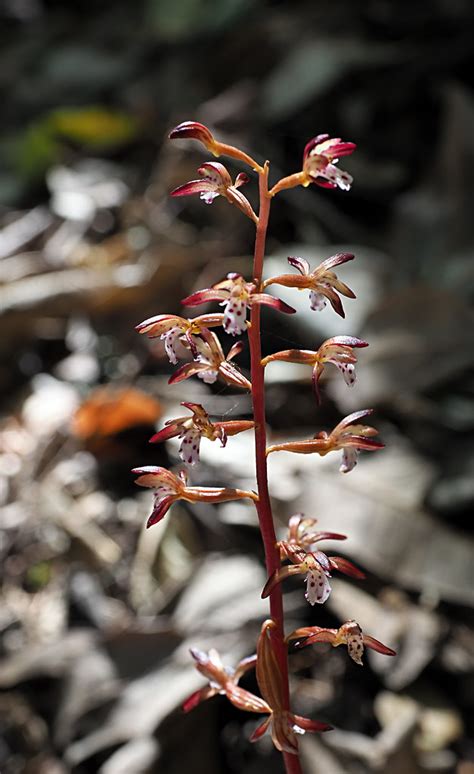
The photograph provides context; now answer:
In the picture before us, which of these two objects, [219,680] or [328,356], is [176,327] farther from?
[219,680]

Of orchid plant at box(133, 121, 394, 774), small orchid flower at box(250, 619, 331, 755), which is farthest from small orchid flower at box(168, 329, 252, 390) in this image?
small orchid flower at box(250, 619, 331, 755)

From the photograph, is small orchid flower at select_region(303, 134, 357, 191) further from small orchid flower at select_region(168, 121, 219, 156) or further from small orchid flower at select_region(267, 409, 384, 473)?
small orchid flower at select_region(267, 409, 384, 473)

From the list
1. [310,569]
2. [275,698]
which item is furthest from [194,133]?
[275,698]

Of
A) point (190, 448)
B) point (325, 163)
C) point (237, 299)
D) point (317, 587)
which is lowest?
point (317, 587)

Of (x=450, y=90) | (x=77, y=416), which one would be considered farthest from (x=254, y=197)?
(x=77, y=416)

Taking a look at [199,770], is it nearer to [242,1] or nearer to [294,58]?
[294,58]
